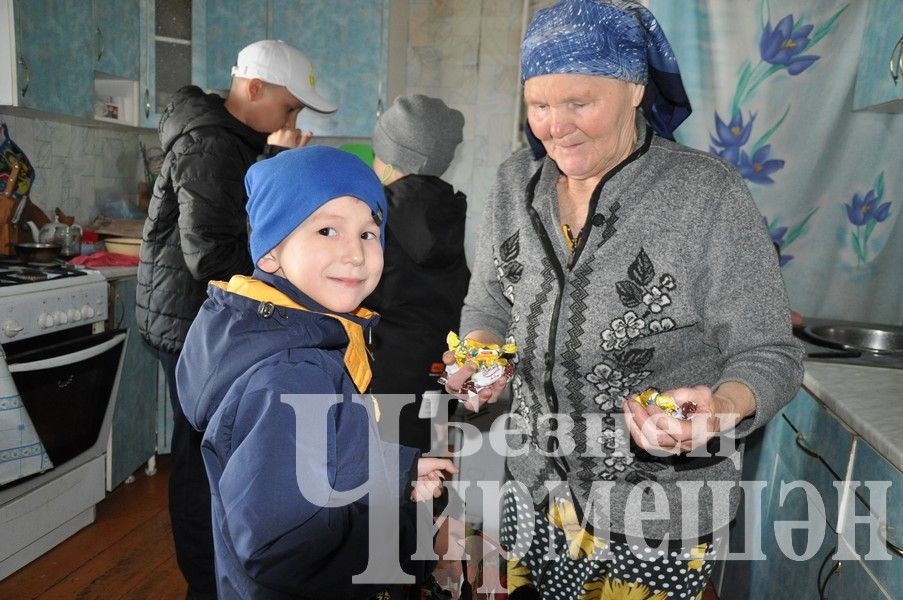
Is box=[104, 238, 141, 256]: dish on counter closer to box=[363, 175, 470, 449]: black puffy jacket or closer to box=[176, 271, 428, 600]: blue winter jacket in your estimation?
box=[363, 175, 470, 449]: black puffy jacket

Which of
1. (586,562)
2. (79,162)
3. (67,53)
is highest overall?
(67,53)

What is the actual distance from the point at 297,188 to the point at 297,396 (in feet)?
0.99

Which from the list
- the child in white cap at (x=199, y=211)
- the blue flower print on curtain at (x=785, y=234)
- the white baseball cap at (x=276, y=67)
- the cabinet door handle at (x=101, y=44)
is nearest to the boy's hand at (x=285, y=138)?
the child in white cap at (x=199, y=211)

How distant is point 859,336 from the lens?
7.24 feet

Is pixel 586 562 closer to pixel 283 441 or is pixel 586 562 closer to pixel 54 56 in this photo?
pixel 283 441

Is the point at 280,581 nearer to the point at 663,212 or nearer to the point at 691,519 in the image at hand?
the point at 691,519

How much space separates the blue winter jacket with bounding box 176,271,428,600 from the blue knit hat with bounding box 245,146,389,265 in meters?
0.07

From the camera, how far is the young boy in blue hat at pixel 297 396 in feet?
2.93

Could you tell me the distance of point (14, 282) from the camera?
92.0 inches

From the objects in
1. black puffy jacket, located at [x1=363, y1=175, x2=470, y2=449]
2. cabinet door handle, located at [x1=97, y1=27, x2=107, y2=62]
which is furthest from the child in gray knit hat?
cabinet door handle, located at [x1=97, y1=27, x2=107, y2=62]

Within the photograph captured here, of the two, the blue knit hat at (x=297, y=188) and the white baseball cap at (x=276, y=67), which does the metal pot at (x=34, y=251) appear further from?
the blue knit hat at (x=297, y=188)

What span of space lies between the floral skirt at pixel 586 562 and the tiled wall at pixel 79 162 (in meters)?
2.64

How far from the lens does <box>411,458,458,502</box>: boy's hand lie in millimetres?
1027

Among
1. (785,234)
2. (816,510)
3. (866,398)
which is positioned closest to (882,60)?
(785,234)
